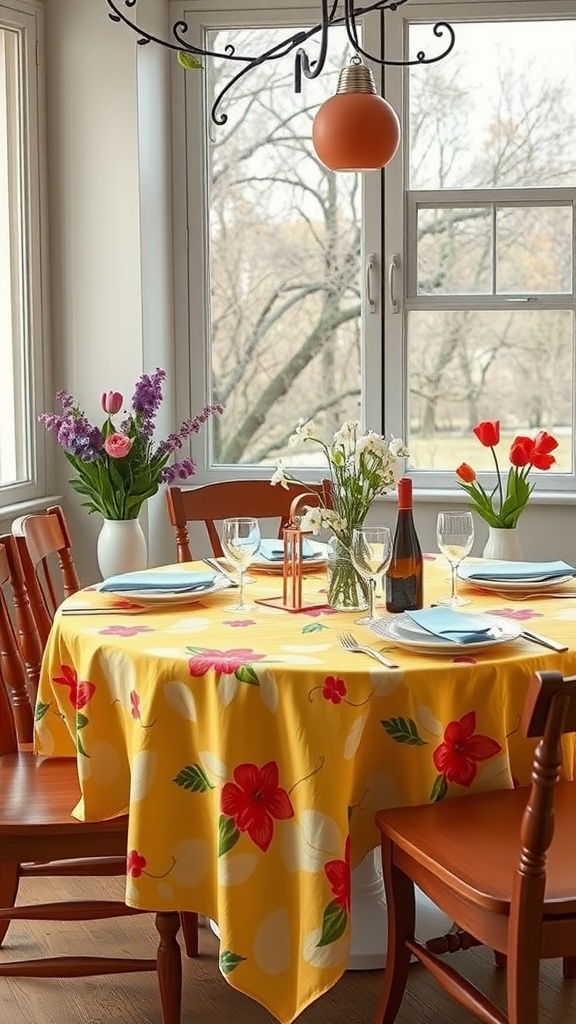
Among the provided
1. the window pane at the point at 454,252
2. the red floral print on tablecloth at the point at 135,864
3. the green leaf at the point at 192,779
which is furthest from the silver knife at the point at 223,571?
the window pane at the point at 454,252

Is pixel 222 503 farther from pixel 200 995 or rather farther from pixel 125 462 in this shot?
pixel 200 995

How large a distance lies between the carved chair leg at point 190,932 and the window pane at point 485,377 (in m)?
2.00

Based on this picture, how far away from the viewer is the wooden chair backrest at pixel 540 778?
1.57 metres

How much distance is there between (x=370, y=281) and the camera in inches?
160

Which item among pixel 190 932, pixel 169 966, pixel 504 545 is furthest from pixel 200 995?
pixel 504 545

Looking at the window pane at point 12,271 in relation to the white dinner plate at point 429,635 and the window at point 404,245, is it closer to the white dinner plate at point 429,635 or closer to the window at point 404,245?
the window at point 404,245

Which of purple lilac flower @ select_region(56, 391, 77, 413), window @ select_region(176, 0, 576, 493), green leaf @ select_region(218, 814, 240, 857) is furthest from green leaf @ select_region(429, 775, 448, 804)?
window @ select_region(176, 0, 576, 493)

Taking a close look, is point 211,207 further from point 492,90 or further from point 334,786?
point 334,786

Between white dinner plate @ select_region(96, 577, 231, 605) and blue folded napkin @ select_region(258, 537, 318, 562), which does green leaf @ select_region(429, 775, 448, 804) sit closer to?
white dinner plate @ select_region(96, 577, 231, 605)

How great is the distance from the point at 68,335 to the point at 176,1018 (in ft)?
7.88

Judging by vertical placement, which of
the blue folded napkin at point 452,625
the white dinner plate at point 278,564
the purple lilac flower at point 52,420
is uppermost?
the purple lilac flower at point 52,420

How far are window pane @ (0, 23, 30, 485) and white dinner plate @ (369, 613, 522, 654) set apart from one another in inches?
78.5

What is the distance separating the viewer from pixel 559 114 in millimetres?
3932

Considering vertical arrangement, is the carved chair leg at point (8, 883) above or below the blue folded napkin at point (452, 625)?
below
